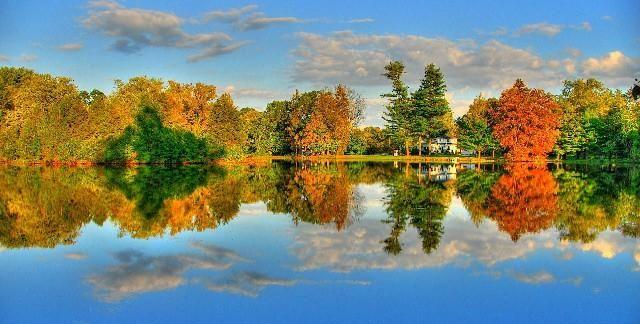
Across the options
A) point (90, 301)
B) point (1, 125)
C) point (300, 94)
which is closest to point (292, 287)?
point (90, 301)

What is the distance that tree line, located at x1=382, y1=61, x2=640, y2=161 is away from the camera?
58.1 metres

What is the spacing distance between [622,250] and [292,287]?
8292 mm

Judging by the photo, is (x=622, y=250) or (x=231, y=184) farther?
(x=231, y=184)

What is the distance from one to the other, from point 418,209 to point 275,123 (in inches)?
2668

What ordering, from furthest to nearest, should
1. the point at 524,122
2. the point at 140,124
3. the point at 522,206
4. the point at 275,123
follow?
the point at 275,123 < the point at 524,122 < the point at 140,124 < the point at 522,206

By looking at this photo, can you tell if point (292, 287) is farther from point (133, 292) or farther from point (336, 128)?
point (336, 128)

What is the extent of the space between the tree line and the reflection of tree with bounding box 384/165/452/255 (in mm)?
32410

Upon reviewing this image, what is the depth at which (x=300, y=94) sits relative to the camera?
83688 mm

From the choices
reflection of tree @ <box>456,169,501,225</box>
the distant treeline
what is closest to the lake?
reflection of tree @ <box>456,169,501,225</box>

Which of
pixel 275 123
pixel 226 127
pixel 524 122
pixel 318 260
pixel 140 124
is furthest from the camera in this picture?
pixel 275 123

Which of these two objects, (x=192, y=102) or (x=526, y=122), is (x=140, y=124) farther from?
(x=526, y=122)

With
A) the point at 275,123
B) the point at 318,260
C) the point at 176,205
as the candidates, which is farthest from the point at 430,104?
the point at 318,260

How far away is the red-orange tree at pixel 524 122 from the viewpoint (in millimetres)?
57531

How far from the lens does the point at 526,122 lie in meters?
57.6
